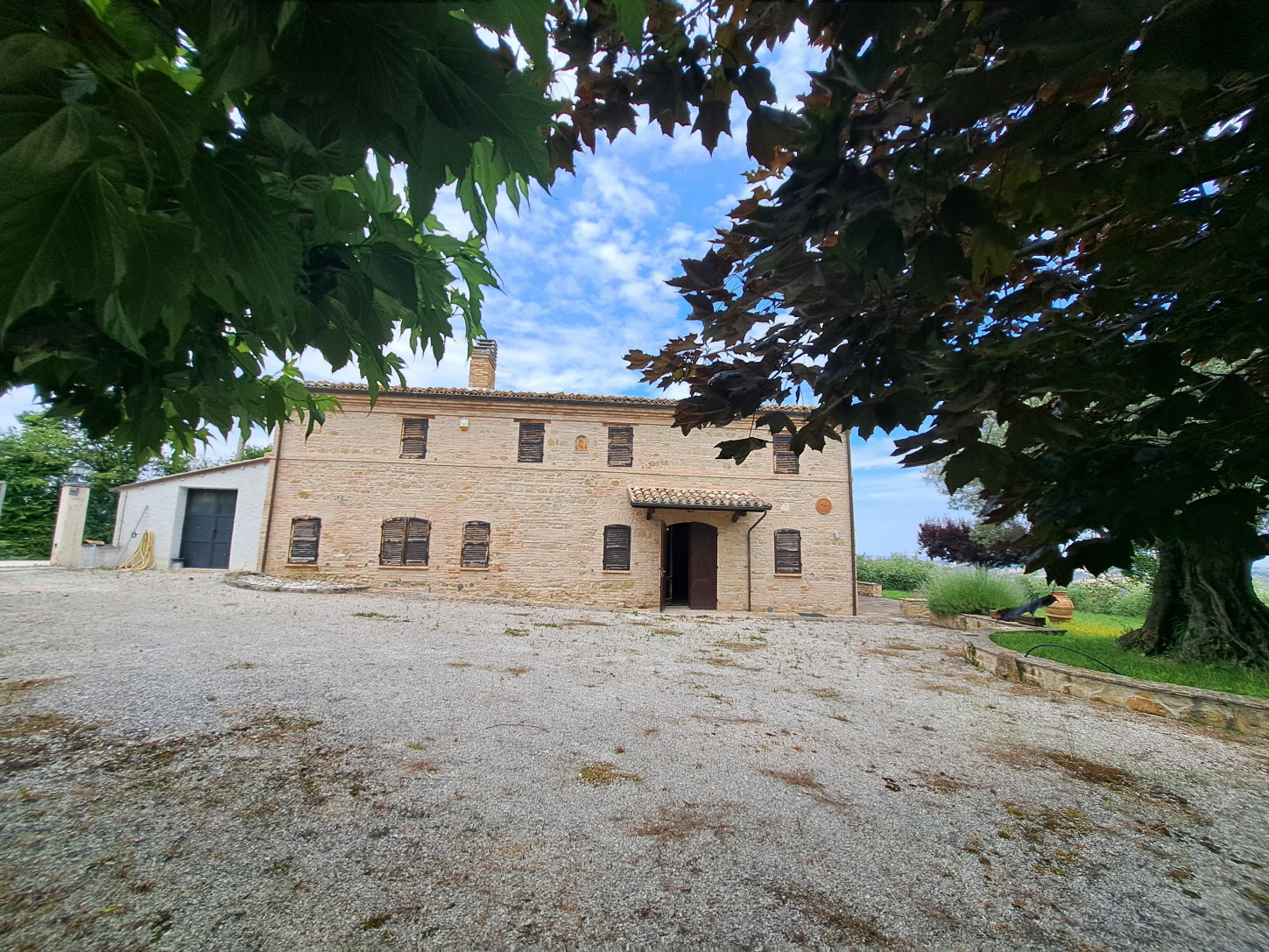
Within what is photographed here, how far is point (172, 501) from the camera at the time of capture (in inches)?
643

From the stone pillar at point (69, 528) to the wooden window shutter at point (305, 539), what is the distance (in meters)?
7.37

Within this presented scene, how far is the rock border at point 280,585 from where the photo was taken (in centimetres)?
1113

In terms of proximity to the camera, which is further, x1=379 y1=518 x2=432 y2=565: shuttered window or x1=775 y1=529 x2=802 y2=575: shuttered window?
x1=775 y1=529 x2=802 y2=575: shuttered window

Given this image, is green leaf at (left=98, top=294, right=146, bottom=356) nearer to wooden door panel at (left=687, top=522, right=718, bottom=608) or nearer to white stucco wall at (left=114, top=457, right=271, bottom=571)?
wooden door panel at (left=687, top=522, right=718, bottom=608)

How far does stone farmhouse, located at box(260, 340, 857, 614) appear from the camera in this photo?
43.9 ft

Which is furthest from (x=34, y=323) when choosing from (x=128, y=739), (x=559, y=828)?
(x=128, y=739)

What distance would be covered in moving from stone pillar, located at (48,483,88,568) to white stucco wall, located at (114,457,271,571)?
1136mm

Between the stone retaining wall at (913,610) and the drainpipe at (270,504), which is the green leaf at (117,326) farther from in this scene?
the stone retaining wall at (913,610)

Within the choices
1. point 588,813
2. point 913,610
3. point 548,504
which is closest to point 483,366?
A: point 548,504

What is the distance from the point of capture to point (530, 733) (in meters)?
3.58

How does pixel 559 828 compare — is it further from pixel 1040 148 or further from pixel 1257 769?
pixel 1257 769

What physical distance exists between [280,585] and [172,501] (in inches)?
336

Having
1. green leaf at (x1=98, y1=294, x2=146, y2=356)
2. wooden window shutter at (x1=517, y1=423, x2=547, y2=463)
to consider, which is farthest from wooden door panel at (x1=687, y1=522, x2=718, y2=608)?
green leaf at (x1=98, y1=294, x2=146, y2=356)

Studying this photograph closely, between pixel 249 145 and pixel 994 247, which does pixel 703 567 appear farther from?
pixel 249 145
